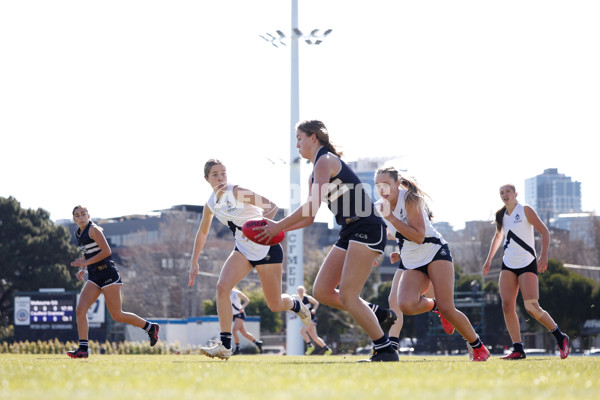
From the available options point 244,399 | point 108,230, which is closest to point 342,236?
point 244,399

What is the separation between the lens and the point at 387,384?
205 inches

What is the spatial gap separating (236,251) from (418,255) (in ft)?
6.92

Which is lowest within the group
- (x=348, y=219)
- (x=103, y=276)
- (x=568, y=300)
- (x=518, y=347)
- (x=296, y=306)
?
(x=568, y=300)

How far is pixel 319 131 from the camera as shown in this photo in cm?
820

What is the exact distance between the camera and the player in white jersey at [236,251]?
9578 millimetres

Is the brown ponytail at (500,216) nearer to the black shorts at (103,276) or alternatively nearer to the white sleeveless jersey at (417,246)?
the white sleeveless jersey at (417,246)

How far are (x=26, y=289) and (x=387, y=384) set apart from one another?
48.0 metres

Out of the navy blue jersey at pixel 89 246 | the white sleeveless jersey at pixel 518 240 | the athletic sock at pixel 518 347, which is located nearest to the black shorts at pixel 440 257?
the white sleeveless jersey at pixel 518 240

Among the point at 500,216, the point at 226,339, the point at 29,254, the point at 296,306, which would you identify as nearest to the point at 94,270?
the point at 226,339

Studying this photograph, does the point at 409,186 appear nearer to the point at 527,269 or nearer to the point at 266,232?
the point at 266,232

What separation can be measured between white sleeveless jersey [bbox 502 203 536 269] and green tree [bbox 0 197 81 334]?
1655 inches

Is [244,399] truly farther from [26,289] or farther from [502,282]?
[26,289]

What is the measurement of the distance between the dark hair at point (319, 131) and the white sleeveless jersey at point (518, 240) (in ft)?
12.1

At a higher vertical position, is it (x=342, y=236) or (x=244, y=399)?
(x=342, y=236)
